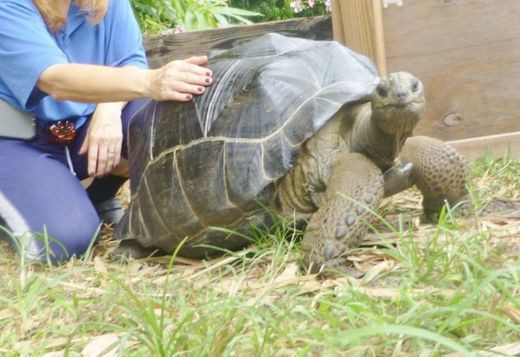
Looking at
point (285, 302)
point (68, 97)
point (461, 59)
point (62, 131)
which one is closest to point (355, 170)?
point (285, 302)

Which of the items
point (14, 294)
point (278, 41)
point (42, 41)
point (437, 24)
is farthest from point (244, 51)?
point (437, 24)

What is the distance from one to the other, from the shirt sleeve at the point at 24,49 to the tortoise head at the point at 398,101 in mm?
1335

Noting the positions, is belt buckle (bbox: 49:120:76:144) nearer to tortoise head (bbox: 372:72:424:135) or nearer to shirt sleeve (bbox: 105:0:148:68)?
shirt sleeve (bbox: 105:0:148:68)

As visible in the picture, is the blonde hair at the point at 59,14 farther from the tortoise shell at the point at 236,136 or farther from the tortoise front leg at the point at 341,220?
the tortoise front leg at the point at 341,220

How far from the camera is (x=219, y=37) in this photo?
4.71m

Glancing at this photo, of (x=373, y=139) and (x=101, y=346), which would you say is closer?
(x=101, y=346)

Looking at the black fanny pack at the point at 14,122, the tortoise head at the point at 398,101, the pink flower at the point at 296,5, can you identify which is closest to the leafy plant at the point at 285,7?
the pink flower at the point at 296,5

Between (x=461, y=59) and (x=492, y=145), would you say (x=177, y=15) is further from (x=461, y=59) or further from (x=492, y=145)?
(x=492, y=145)

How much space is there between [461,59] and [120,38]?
1718 millimetres

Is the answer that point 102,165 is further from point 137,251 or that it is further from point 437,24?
point 437,24

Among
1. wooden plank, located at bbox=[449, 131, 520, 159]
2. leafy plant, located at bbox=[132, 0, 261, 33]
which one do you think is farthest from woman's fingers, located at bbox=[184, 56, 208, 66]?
leafy plant, located at bbox=[132, 0, 261, 33]

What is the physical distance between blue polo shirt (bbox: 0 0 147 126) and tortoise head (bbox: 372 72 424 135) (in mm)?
1333

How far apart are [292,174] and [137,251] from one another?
2.56 feet

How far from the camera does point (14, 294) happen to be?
2.81 metres
